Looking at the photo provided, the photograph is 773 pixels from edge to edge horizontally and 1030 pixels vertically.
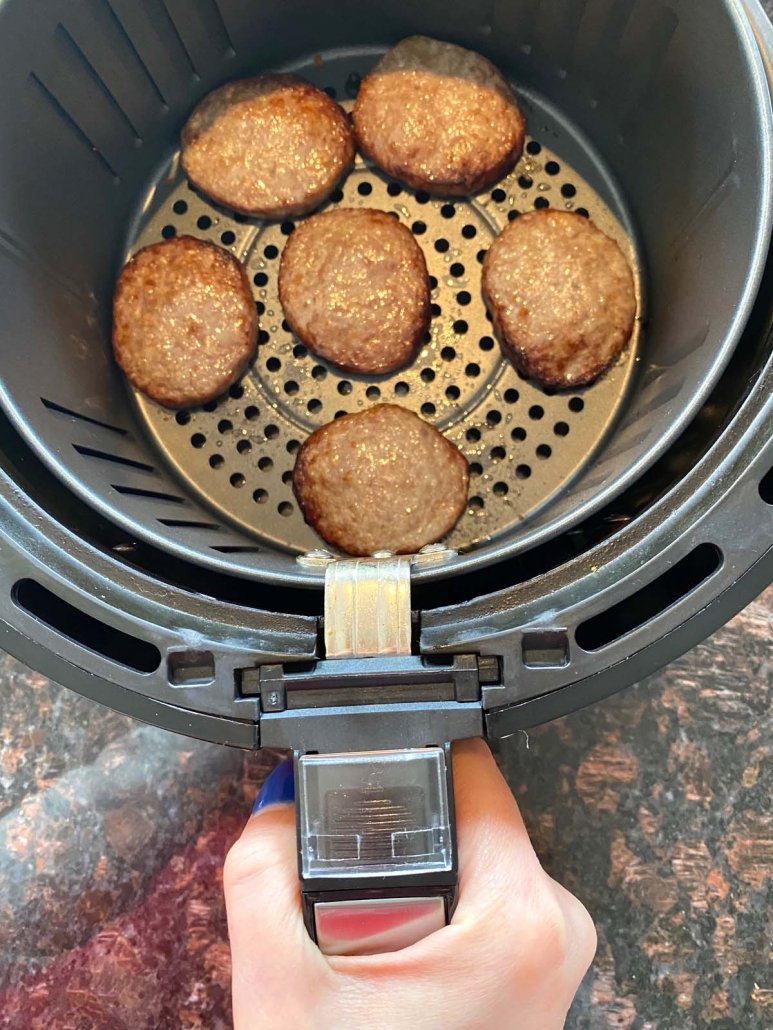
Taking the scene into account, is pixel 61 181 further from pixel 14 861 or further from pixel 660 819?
pixel 660 819

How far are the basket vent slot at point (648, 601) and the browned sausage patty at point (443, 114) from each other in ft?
1.58

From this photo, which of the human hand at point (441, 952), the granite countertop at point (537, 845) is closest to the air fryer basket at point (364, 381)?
the human hand at point (441, 952)

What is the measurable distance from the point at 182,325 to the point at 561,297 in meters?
0.39

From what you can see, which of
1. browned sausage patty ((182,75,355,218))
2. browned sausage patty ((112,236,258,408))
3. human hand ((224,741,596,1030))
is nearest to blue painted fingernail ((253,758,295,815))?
human hand ((224,741,596,1030))

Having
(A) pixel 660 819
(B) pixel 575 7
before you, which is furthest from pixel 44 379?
(A) pixel 660 819

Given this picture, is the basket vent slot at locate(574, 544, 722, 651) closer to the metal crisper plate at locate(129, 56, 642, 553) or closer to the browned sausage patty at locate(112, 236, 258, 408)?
the metal crisper plate at locate(129, 56, 642, 553)

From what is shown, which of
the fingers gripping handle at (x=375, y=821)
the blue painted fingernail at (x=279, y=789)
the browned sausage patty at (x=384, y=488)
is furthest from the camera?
the browned sausage patty at (x=384, y=488)

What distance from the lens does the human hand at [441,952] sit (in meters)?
0.55

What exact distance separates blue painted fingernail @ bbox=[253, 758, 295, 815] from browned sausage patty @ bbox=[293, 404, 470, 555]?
22 cm

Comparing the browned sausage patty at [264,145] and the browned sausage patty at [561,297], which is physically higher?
the browned sausage patty at [264,145]

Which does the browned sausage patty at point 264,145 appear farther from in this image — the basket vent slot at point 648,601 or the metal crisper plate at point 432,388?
the basket vent slot at point 648,601

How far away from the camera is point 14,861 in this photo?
83 centimetres

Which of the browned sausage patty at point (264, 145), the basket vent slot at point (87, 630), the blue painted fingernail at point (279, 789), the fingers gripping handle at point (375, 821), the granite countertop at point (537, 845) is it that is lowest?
the granite countertop at point (537, 845)

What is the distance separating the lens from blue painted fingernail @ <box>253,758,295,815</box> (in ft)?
2.10
